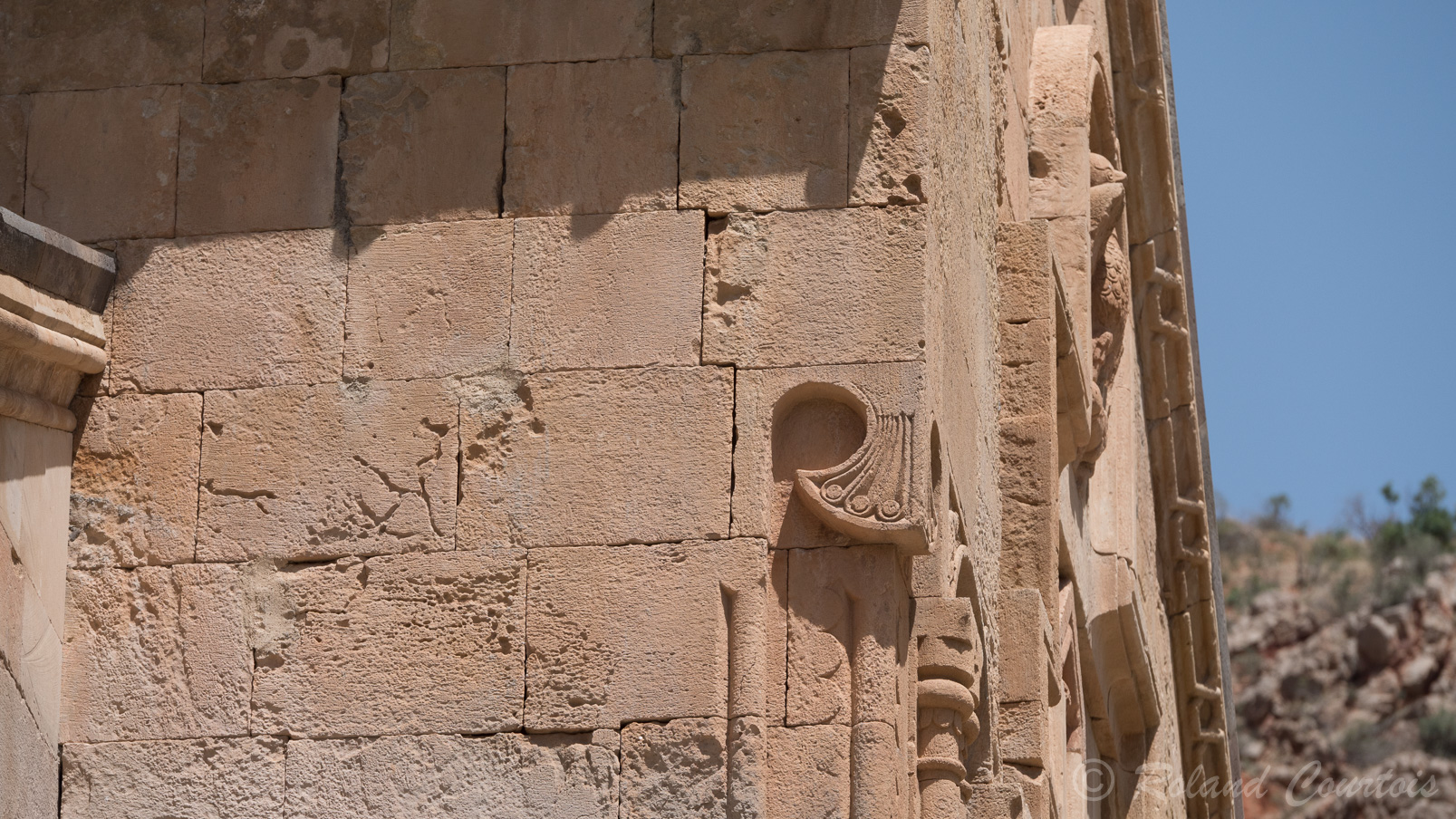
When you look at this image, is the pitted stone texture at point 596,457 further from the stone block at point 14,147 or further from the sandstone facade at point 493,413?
the stone block at point 14,147

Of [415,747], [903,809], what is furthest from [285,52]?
[903,809]

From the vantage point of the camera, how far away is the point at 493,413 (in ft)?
19.4

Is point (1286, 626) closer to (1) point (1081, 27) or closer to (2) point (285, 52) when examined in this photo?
(1) point (1081, 27)

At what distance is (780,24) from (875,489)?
1.46 m

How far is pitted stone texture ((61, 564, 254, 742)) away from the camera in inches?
230

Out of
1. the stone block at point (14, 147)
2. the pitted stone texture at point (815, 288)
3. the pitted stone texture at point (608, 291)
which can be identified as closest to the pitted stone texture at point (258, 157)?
the stone block at point (14, 147)

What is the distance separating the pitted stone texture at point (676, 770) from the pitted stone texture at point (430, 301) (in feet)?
3.93

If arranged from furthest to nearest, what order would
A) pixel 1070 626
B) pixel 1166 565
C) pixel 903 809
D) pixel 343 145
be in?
1. pixel 1166 565
2. pixel 1070 626
3. pixel 343 145
4. pixel 903 809

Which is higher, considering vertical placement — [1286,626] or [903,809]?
[1286,626]

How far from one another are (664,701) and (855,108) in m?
1.77

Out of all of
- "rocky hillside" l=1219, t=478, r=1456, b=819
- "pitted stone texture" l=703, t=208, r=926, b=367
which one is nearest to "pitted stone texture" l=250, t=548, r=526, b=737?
"pitted stone texture" l=703, t=208, r=926, b=367

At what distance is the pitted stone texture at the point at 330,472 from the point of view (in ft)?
19.4

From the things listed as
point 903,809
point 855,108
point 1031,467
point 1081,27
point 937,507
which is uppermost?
point 1081,27

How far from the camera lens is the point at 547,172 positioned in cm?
612
